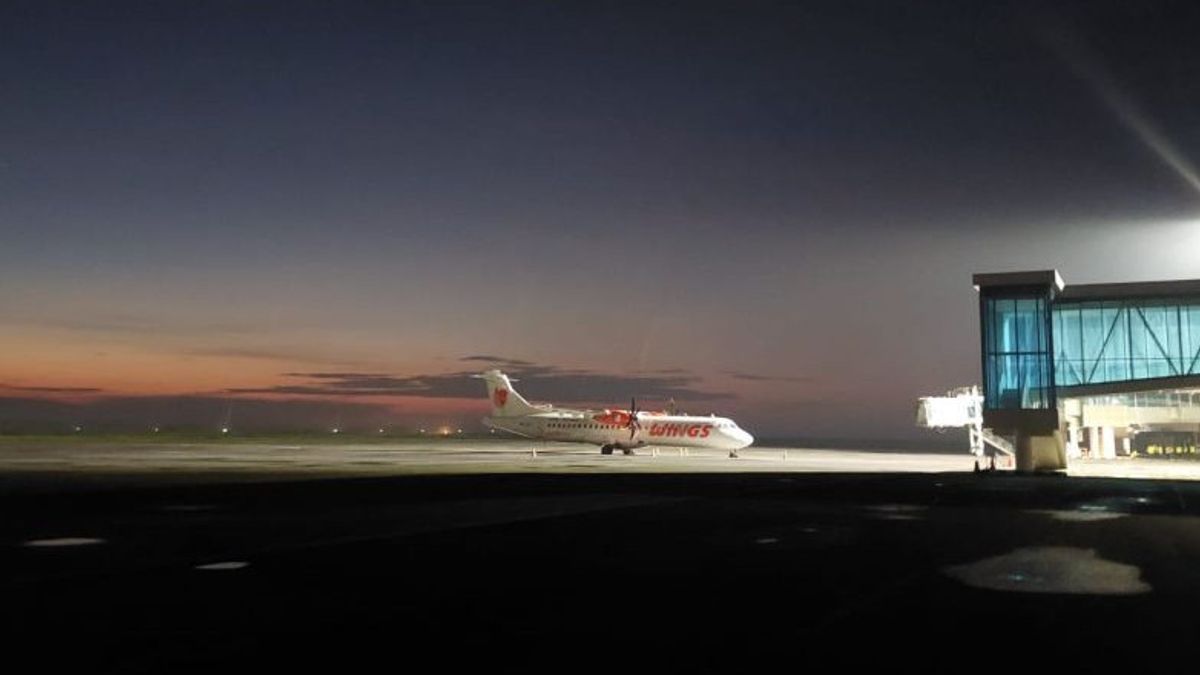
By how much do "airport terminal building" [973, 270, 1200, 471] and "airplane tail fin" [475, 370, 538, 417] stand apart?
48536 mm

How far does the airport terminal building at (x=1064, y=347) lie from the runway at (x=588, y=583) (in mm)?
27515

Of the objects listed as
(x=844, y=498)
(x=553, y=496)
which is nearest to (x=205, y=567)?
(x=553, y=496)

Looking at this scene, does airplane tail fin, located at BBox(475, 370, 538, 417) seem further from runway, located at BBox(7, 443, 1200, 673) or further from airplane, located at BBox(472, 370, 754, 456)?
runway, located at BBox(7, 443, 1200, 673)

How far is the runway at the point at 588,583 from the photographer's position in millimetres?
9977

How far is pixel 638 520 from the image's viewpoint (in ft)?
77.2

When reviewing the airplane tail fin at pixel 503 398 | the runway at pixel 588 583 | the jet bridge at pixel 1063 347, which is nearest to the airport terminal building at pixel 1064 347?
the jet bridge at pixel 1063 347

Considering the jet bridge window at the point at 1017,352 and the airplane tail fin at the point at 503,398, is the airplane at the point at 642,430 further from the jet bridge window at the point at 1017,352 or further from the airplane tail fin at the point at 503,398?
the jet bridge window at the point at 1017,352

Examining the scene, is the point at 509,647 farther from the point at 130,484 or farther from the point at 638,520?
the point at 130,484

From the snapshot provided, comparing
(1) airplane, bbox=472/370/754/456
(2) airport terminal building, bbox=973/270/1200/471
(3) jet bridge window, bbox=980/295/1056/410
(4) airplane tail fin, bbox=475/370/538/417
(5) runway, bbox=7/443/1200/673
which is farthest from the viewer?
(4) airplane tail fin, bbox=475/370/538/417

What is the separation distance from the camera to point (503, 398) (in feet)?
316

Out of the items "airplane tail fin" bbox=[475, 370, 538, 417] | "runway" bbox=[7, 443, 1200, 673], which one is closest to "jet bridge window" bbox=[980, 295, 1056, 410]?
"runway" bbox=[7, 443, 1200, 673]

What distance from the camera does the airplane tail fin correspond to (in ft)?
314

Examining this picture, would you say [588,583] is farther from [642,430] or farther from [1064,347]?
[642,430]

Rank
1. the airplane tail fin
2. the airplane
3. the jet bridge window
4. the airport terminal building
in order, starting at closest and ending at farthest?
1. the airport terminal building
2. the jet bridge window
3. the airplane
4. the airplane tail fin
